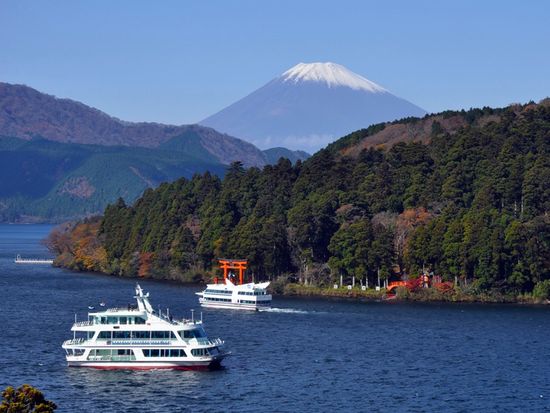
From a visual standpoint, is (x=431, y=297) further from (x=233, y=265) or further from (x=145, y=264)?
(x=145, y=264)

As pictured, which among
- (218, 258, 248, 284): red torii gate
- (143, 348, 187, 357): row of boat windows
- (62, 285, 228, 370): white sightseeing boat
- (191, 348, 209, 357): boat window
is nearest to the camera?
(62, 285, 228, 370): white sightseeing boat

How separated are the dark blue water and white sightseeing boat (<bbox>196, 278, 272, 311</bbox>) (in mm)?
2208

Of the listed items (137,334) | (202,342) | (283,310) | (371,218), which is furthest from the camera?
(371,218)

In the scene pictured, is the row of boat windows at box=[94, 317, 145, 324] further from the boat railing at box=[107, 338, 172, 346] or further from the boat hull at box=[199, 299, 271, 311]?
the boat hull at box=[199, 299, 271, 311]

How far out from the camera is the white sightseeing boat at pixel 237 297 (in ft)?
355

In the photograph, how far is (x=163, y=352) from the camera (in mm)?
74188

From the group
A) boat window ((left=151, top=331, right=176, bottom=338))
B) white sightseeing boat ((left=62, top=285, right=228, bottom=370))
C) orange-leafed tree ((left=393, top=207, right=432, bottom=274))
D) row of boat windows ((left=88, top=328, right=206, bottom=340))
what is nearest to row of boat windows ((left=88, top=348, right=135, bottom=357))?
white sightseeing boat ((left=62, top=285, right=228, bottom=370))

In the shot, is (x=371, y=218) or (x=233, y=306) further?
(x=371, y=218)

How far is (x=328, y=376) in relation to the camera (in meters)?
71.2

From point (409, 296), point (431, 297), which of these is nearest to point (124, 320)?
point (409, 296)

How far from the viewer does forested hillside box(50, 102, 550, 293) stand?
119 meters

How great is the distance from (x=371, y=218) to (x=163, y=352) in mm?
64400

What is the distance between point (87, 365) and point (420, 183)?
229 feet

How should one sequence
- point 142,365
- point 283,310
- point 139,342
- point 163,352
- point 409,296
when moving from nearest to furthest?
1. point 142,365
2. point 163,352
3. point 139,342
4. point 283,310
5. point 409,296
